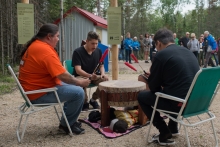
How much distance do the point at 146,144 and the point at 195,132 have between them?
32.6 inches

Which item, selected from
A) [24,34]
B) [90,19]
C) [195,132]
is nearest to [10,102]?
[24,34]

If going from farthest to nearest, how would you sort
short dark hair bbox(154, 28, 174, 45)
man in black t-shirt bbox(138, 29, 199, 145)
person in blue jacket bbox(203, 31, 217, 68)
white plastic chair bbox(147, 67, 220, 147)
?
person in blue jacket bbox(203, 31, 217, 68) → short dark hair bbox(154, 28, 174, 45) → man in black t-shirt bbox(138, 29, 199, 145) → white plastic chair bbox(147, 67, 220, 147)

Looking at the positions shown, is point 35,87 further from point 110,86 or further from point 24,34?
point 24,34

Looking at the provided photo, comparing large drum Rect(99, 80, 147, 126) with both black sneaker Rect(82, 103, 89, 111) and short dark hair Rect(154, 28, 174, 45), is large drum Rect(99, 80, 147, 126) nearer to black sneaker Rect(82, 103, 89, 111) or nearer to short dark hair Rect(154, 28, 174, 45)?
short dark hair Rect(154, 28, 174, 45)

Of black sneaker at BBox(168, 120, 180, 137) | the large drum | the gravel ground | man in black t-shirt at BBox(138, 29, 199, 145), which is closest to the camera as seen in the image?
man in black t-shirt at BBox(138, 29, 199, 145)

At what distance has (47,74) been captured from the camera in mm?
3148

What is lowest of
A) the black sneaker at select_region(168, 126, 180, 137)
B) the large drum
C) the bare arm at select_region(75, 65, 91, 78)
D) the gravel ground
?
the gravel ground

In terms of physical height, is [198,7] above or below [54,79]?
above

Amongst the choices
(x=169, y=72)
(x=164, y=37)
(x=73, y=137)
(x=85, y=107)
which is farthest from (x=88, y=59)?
(x=169, y=72)

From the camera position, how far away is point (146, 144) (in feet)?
10.2

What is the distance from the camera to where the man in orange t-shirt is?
3027 millimetres

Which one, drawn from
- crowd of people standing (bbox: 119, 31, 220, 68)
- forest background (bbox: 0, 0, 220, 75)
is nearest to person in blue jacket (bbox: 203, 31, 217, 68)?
crowd of people standing (bbox: 119, 31, 220, 68)

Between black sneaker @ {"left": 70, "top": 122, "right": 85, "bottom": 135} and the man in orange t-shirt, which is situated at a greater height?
the man in orange t-shirt

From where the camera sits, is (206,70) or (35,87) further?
(35,87)
